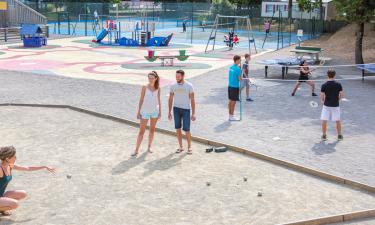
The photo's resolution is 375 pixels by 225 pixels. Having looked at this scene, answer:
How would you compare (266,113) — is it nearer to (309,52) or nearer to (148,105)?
(148,105)

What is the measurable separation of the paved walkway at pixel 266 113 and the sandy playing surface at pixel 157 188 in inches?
38.0

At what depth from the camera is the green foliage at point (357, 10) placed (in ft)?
74.9

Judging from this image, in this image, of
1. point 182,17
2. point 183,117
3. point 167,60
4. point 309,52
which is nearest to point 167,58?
point 167,60

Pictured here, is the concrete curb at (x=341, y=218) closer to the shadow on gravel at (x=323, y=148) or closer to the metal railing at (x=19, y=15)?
the shadow on gravel at (x=323, y=148)

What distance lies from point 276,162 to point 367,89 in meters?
10.2

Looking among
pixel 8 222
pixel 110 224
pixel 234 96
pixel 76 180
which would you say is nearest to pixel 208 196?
pixel 110 224

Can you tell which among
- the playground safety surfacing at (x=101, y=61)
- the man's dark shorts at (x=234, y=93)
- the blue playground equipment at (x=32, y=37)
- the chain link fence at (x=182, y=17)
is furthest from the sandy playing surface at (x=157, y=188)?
the chain link fence at (x=182, y=17)

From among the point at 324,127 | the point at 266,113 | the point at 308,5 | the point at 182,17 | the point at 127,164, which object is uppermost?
the point at 308,5

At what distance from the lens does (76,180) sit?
8.76 m

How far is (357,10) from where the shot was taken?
76.0 ft

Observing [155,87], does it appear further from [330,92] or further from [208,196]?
[330,92]

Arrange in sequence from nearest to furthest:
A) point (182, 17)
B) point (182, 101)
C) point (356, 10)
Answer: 1. point (182, 101)
2. point (356, 10)
3. point (182, 17)

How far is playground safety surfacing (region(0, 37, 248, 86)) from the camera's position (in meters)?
22.2

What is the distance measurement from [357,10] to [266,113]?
11344 millimetres
